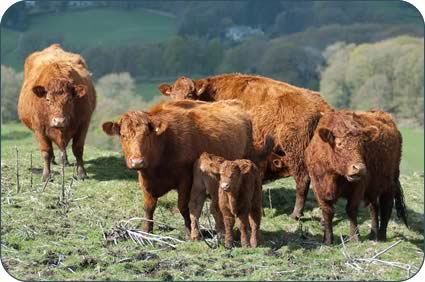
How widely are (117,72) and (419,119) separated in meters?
21.8

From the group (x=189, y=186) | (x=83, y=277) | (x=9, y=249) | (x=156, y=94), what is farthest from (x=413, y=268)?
(x=156, y=94)

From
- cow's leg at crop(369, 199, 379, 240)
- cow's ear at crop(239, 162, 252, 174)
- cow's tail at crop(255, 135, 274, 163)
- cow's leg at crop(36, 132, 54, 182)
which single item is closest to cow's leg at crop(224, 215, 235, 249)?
cow's ear at crop(239, 162, 252, 174)

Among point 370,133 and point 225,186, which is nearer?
point 225,186

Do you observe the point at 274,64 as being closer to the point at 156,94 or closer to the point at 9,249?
the point at 156,94

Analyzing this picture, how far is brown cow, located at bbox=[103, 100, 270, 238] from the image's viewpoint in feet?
37.1

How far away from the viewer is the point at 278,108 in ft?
47.7

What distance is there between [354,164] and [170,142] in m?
2.56

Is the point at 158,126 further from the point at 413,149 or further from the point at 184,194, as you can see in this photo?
the point at 413,149

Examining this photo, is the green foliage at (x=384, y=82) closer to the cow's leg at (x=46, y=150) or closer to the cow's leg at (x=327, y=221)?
the cow's leg at (x=46, y=150)

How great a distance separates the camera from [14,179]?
1478 centimetres

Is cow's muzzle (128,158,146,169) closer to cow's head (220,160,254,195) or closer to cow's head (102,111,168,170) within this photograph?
cow's head (102,111,168,170)

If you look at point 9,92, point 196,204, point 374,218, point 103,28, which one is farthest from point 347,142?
point 103,28

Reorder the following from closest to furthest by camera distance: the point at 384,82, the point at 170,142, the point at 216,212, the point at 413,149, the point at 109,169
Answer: the point at 216,212 → the point at 170,142 → the point at 109,169 → the point at 413,149 → the point at 384,82

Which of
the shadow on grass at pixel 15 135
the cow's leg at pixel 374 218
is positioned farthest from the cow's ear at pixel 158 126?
the shadow on grass at pixel 15 135
